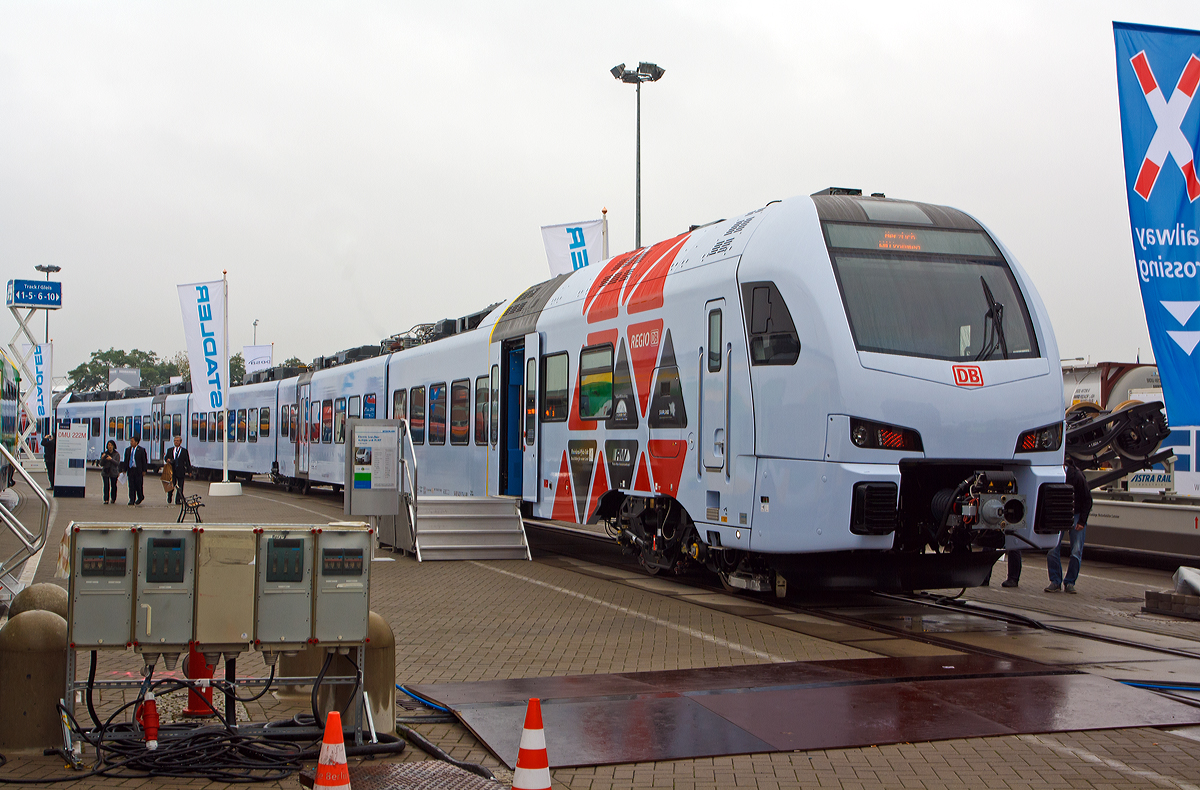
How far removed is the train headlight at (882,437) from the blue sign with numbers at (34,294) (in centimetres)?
2359

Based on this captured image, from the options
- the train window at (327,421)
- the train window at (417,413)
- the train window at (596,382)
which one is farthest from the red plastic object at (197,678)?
the train window at (327,421)

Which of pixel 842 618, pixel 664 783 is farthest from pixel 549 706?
pixel 842 618

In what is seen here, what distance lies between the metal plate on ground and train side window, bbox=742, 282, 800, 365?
2.93 m

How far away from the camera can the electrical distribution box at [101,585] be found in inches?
221

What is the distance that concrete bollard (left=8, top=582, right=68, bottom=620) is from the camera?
6.71 meters

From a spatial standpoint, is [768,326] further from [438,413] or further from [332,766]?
[438,413]

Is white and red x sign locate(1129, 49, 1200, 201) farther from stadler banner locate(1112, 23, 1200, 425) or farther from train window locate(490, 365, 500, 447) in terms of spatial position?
train window locate(490, 365, 500, 447)

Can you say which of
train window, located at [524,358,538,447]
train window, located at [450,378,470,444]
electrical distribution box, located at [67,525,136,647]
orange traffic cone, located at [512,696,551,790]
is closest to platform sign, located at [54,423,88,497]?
train window, located at [450,378,470,444]

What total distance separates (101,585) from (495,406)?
11.0m

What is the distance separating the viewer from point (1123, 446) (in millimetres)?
15281

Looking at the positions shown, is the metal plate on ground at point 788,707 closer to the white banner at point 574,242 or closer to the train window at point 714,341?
the train window at point 714,341

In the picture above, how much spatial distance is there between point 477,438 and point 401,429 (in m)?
1.22

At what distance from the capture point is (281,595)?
230 inches

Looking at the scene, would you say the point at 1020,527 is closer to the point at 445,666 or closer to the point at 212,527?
the point at 445,666
